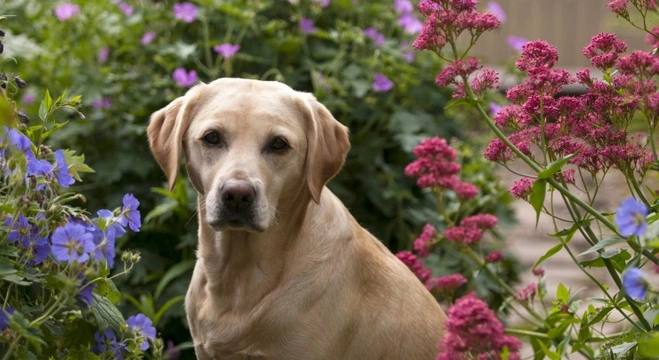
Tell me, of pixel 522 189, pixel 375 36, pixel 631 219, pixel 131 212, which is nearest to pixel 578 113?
pixel 522 189

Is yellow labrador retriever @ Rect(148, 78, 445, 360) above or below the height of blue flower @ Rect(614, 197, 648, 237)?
below

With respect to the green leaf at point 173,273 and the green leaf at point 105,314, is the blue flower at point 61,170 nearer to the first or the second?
the green leaf at point 105,314

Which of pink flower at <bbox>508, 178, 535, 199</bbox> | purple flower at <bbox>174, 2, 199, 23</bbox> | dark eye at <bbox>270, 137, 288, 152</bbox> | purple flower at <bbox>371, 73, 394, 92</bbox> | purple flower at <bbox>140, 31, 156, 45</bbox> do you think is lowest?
purple flower at <bbox>140, 31, 156, 45</bbox>

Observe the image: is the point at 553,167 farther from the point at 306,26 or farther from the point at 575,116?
the point at 306,26

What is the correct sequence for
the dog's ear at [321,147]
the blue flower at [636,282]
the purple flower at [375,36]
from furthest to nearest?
the purple flower at [375,36] < the dog's ear at [321,147] < the blue flower at [636,282]

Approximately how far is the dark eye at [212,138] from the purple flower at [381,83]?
2.40 meters

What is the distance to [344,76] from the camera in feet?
18.9

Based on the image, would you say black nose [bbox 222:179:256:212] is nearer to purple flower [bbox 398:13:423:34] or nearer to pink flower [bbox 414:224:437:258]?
pink flower [bbox 414:224:437:258]

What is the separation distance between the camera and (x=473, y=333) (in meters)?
2.42

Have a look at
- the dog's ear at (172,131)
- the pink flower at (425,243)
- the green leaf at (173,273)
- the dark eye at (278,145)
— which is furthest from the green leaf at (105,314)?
the green leaf at (173,273)

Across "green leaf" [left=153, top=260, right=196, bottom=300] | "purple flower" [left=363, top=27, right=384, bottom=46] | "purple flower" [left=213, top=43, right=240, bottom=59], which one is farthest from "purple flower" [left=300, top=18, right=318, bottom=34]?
"green leaf" [left=153, top=260, right=196, bottom=300]

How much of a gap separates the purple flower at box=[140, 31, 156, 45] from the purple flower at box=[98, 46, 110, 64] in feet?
0.84

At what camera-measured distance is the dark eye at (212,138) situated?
10.9ft

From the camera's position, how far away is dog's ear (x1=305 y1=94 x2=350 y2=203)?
3387 millimetres
